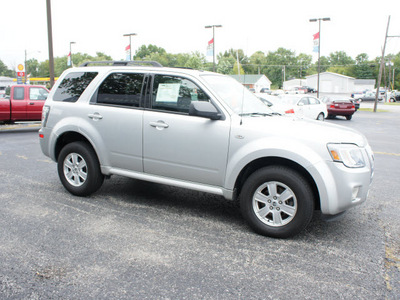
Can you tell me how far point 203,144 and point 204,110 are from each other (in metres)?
0.42

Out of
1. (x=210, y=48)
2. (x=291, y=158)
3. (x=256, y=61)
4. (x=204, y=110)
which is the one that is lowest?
(x=291, y=158)

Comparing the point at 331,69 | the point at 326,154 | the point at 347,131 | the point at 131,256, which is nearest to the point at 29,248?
Result: the point at 131,256

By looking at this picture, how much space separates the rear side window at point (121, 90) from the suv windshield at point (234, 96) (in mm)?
924

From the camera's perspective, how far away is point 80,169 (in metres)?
5.37

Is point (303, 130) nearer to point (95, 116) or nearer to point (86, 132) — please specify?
point (95, 116)

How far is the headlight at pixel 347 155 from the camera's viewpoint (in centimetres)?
383

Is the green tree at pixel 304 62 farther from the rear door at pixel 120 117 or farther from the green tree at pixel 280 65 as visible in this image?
the rear door at pixel 120 117

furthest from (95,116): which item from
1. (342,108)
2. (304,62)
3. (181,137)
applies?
(304,62)

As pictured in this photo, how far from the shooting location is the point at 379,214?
4.96 m

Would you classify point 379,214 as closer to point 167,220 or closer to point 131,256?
point 167,220

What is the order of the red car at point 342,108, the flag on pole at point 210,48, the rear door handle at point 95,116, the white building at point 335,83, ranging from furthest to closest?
the white building at point 335,83 < the flag on pole at point 210,48 < the red car at point 342,108 < the rear door handle at point 95,116

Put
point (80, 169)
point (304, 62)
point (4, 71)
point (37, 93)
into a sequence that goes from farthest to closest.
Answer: point (4, 71), point (304, 62), point (37, 93), point (80, 169)

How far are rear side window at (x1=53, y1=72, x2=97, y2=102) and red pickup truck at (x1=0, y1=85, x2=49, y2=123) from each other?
29.7 feet

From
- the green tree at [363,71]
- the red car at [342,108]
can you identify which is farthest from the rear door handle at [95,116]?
the green tree at [363,71]
